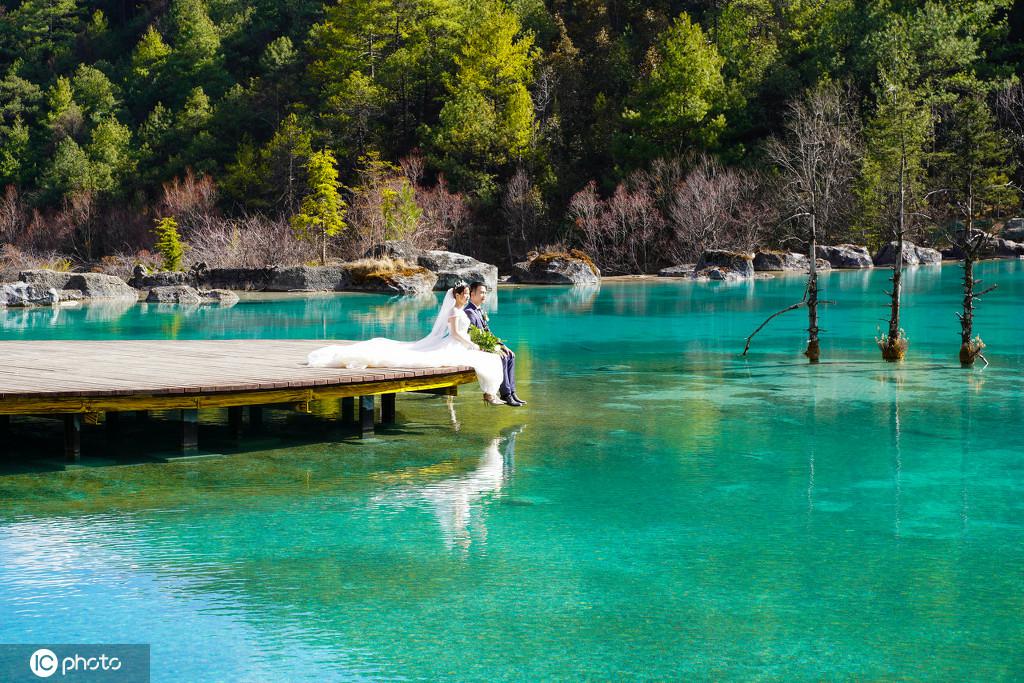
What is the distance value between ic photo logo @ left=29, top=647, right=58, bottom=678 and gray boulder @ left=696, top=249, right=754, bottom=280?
3574 centimetres

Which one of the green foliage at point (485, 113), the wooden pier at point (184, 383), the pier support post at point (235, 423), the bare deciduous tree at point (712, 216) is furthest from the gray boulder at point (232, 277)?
the pier support post at point (235, 423)

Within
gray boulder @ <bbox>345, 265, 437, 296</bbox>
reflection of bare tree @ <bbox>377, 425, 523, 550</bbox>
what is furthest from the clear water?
gray boulder @ <bbox>345, 265, 437, 296</bbox>

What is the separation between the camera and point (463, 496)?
7.46m

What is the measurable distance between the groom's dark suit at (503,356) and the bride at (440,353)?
0.13 meters

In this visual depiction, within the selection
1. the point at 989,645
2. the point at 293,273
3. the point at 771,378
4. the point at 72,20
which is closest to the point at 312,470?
the point at 989,645

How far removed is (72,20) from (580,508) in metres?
82.6

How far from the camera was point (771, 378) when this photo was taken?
13453 mm

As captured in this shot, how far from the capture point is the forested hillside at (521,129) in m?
48.0

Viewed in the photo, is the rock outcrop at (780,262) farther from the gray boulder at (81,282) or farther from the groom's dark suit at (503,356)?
the groom's dark suit at (503,356)

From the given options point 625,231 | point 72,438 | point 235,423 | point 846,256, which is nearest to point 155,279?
point 625,231

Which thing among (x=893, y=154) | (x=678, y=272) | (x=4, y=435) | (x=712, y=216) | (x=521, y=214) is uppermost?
(x=893, y=154)

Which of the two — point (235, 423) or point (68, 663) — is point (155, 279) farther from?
point (68, 663)

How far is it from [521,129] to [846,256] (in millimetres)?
16985

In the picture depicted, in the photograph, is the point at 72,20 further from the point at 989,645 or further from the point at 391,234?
the point at 989,645
